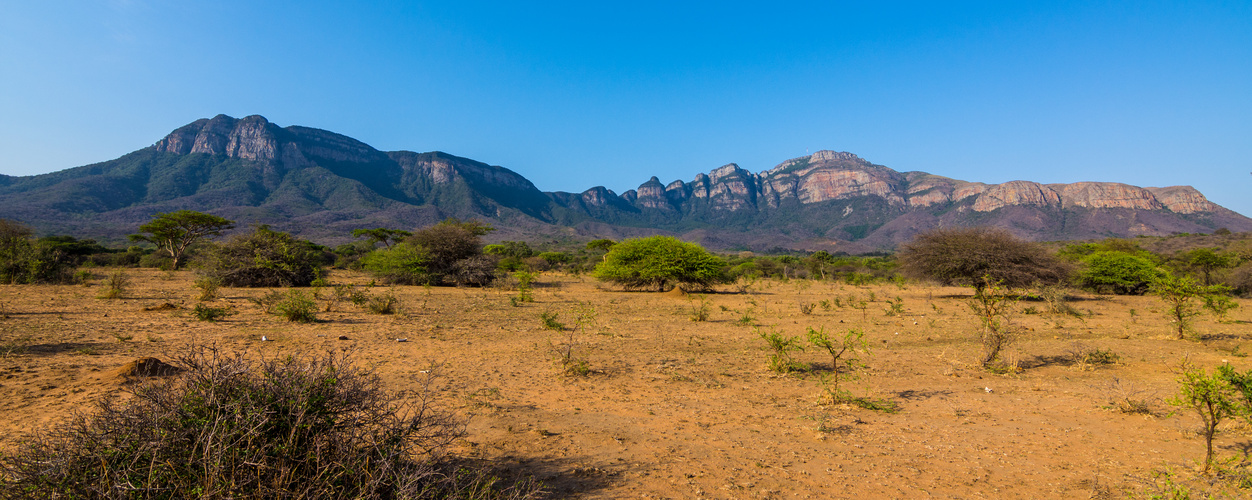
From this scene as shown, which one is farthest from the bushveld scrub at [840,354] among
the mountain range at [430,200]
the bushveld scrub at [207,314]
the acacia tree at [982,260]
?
the mountain range at [430,200]

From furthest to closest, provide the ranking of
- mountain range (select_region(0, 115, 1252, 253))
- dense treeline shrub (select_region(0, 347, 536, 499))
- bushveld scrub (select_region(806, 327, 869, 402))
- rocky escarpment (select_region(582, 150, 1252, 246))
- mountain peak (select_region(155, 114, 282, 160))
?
1. mountain peak (select_region(155, 114, 282, 160))
2. rocky escarpment (select_region(582, 150, 1252, 246))
3. mountain range (select_region(0, 115, 1252, 253))
4. bushveld scrub (select_region(806, 327, 869, 402))
5. dense treeline shrub (select_region(0, 347, 536, 499))

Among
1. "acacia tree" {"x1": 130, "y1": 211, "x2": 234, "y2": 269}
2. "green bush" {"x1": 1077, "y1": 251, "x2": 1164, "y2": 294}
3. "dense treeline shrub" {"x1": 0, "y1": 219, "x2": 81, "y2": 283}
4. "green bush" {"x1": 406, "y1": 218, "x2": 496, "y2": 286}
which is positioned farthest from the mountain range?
"green bush" {"x1": 1077, "y1": 251, "x2": 1164, "y2": 294}

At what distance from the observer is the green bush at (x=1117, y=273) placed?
2336 cm

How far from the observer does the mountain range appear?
97.1 m

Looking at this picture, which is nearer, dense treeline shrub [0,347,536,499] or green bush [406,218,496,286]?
dense treeline shrub [0,347,536,499]

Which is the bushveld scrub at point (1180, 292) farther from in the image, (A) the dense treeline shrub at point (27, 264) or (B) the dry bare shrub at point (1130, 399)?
(A) the dense treeline shrub at point (27, 264)

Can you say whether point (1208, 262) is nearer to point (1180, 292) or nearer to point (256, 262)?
point (1180, 292)

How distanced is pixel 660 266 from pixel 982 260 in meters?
13.9

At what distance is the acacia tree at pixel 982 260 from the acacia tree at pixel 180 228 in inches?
1659

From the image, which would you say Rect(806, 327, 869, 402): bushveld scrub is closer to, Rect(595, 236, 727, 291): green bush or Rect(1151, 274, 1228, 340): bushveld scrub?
Rect(1151, 274, 1228, 340): bushveld scrub

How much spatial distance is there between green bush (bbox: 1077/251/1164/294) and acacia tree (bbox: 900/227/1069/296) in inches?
146

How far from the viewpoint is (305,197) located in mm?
120875

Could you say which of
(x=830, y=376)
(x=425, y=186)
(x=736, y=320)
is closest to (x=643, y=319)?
(x=736, y=320)

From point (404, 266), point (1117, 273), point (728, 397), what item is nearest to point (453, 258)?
point (404, 266)
